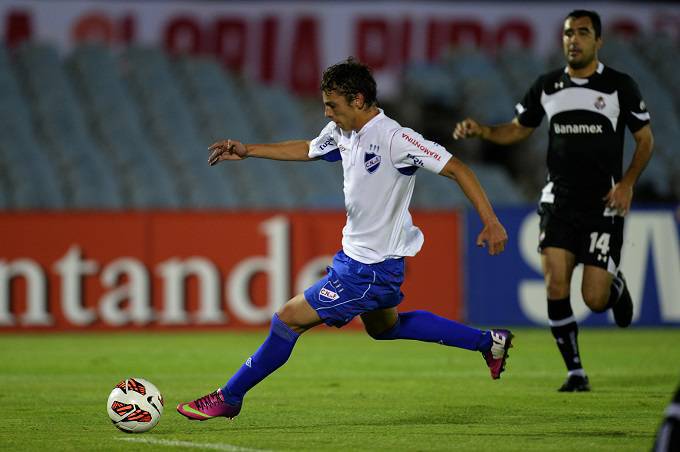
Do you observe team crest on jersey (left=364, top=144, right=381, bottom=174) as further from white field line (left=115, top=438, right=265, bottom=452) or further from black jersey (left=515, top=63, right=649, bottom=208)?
black jersey (left=515, top=63, right=649, bottom=208)

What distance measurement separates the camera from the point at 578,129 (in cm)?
769

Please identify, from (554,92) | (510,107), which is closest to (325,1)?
(510,107)

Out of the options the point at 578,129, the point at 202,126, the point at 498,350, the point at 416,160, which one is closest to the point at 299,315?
the point at 416,160

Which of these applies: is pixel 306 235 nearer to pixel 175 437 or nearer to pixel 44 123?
pixel 44 123

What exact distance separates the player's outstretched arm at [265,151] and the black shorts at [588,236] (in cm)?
187

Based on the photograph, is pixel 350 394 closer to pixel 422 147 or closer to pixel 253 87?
pixel 422 147

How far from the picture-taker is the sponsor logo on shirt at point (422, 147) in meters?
5.95

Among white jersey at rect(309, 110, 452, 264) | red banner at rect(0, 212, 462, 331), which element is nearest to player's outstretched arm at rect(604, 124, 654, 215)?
white jersey at rect(309, 110, 452, 264)

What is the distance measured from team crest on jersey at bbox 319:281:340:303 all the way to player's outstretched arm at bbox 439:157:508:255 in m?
0.82

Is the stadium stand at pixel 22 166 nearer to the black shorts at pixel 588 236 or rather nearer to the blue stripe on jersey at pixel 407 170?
the black shorts at pixel 588 236

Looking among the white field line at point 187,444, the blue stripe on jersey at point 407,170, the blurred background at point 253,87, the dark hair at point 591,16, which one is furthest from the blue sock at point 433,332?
the blurred background at point 253,87

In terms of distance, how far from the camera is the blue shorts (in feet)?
20.3

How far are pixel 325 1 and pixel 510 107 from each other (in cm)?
309

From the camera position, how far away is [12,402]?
24.5 ft
